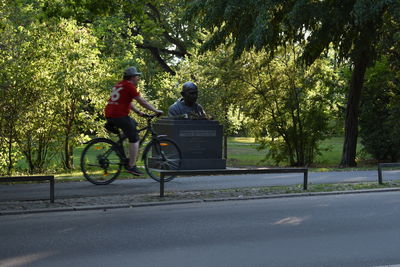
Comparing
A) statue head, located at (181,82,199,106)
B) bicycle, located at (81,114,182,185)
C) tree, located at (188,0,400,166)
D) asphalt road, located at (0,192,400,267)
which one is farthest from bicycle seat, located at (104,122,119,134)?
tree, located at (188,0,400,166)

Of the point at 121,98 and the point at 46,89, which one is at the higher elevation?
the point at 46,89

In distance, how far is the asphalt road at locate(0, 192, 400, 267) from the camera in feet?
21.4

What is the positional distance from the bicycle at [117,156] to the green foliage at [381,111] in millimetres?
16839

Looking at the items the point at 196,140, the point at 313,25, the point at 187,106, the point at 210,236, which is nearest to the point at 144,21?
the point at 187,106

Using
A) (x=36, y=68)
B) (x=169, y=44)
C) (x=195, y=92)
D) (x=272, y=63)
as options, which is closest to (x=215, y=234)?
(x=195, y=92)

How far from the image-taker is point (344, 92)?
2781cm

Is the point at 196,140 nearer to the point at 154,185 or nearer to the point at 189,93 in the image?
→ the point at 189,93

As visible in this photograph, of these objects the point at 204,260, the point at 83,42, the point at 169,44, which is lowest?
the point at 204,260

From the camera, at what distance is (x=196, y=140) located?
13.9m

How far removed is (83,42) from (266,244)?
14.1m

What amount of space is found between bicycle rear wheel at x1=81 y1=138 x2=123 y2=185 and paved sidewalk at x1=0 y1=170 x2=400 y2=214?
37 cm

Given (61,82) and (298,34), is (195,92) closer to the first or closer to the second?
(61,82)

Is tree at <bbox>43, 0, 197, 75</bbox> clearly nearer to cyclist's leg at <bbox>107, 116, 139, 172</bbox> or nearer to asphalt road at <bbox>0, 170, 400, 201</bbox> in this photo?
asphalt road at <bbox>0, 170, 400, 201</bbox>

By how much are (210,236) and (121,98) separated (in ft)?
11.7
